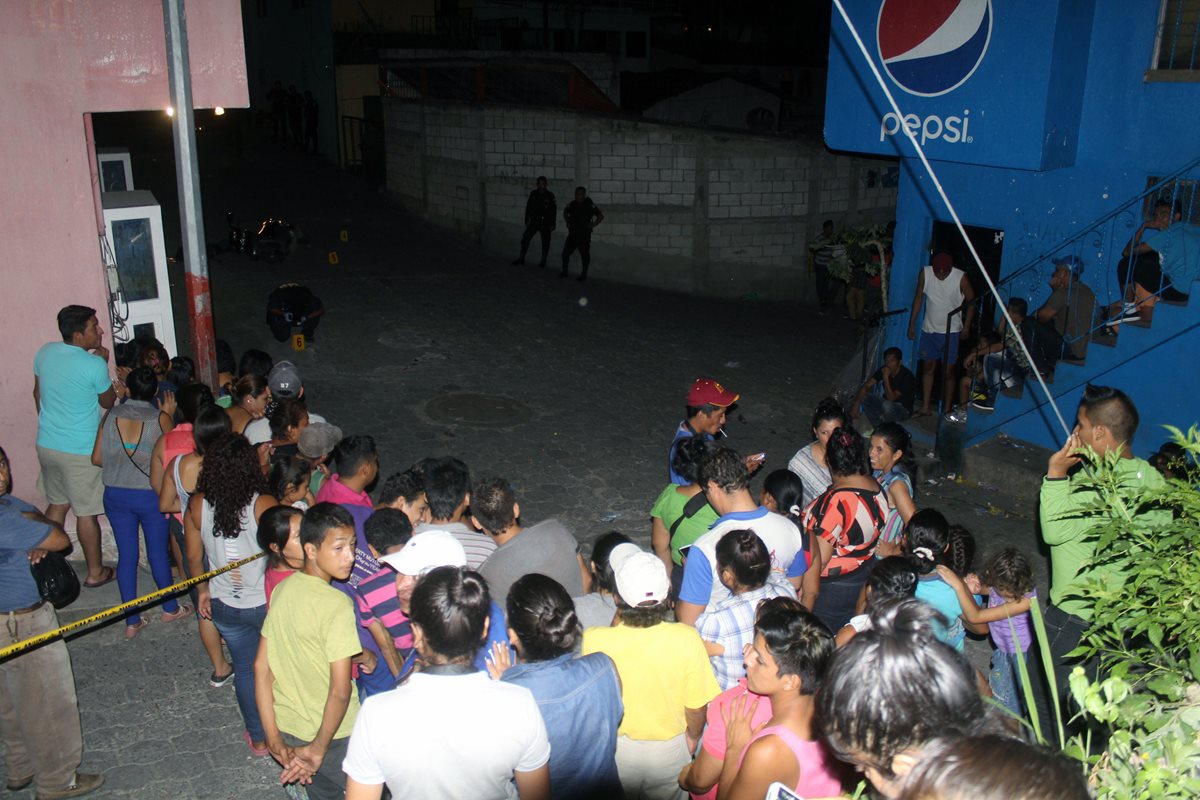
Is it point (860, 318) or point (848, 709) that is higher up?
point (848, 709)

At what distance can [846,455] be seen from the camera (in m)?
5.52

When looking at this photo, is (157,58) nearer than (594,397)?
Yes

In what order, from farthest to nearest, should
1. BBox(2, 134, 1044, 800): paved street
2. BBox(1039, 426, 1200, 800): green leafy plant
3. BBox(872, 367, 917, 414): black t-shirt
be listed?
BBox(872, 367, 917, 414): black t-shirt → BBox(2, 134, 1044, 800): paved street → BBox(1039, 426, 1200, 800): green leafy plant

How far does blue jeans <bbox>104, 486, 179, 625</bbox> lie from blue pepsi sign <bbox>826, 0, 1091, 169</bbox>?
311 inches

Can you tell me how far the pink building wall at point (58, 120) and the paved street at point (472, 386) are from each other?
1064 millimetres

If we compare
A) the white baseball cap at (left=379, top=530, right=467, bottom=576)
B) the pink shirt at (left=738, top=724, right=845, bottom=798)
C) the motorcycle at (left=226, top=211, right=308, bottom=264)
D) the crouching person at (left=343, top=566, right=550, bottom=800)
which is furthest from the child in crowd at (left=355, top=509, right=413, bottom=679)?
the motorcycle at (left=226, top=211, right=308, bottom=264)

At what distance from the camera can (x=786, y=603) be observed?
4020 millimetres

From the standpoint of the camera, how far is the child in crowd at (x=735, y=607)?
4395 mm

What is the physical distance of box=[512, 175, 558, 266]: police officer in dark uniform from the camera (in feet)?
55.7

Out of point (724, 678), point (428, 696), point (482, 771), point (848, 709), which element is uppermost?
point (848, 709)

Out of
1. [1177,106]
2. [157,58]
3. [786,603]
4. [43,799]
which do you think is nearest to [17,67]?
[157,58]

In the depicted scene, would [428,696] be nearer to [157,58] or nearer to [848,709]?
[848,709]

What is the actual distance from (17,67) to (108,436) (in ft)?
8.94

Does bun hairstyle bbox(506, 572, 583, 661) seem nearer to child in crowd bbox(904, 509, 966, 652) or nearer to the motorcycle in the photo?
child in crowd bbox(904, 509, 966, 652)
